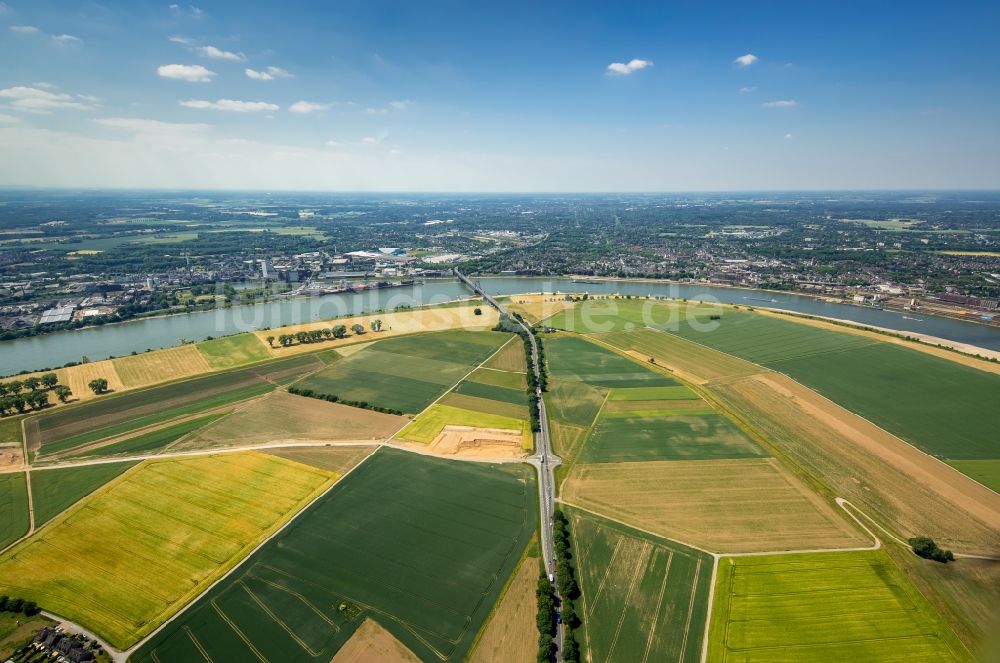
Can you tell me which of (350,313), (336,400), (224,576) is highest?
(350,313)

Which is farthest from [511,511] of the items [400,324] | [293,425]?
[400,324]

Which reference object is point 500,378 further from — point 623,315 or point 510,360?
point 623,315

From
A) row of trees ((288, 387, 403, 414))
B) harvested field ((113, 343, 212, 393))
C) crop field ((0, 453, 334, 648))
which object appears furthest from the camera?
harvested field ((113, 343, 212, 393))

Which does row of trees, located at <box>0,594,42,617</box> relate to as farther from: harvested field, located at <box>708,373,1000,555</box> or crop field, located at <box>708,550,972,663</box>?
harvested field, located at <box>708,373,1000,555</box>

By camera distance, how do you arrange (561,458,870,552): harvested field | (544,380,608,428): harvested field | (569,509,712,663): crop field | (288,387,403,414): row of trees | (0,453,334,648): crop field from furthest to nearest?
(288,387,403,414): row of trees, (544,380,608,428): harvested field, (561,458,870,552): harvested field, (0,453,334,648): crop field, (569,509,712,663): crop field

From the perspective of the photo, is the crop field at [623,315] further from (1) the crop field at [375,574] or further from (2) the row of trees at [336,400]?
(1) the crop field at [375,574]

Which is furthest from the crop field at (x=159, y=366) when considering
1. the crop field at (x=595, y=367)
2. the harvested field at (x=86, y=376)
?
the crop field at (x=595, y=367)

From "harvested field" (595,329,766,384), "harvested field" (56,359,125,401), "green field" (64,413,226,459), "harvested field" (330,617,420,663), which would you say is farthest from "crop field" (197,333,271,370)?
"harvested field" (595,329,766,384)
